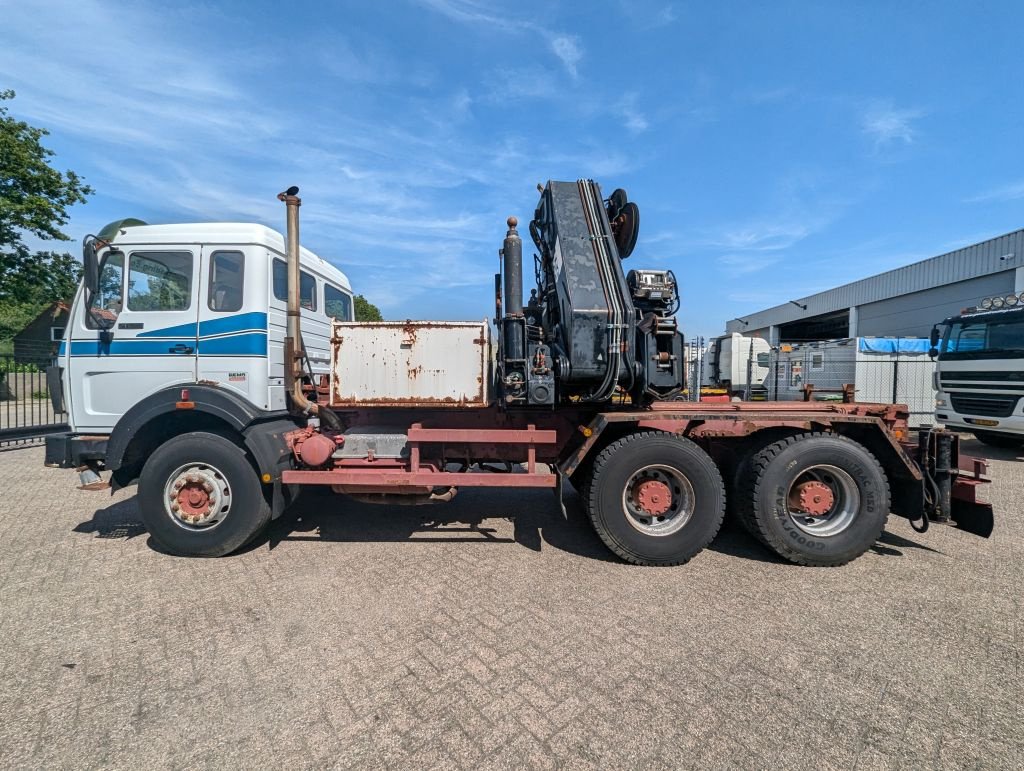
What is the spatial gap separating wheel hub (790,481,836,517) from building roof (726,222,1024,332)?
2043cm

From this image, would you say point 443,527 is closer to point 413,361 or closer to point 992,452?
point 413,361

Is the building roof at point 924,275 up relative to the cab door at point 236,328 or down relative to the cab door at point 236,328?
up

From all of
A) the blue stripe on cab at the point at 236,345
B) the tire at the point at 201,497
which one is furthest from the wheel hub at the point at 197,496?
the blue stripe on cab at the point at 236,345

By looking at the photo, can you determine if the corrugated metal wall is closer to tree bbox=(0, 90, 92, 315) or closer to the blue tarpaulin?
the blue tarpaulin

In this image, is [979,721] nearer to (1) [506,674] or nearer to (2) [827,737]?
(2) [827,737]

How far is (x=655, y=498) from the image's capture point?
3902mm

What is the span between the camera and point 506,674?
2529 mm

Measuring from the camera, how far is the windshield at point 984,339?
8.39m

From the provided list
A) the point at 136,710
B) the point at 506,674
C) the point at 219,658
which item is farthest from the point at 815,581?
the point at 136,710

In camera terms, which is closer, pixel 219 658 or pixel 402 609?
pixel 219 658

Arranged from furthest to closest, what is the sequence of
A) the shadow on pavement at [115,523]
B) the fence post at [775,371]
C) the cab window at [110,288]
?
the fence post at [775,371] < the shadow on pavement at [115,523] < the cab window at [110,288]

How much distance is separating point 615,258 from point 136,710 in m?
4.39

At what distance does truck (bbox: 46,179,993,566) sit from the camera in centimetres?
385

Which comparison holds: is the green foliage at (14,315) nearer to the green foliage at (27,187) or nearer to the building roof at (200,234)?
the green foliage at (27,187)
